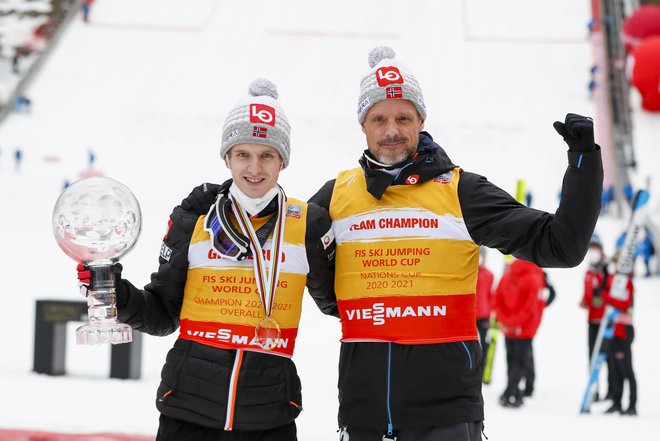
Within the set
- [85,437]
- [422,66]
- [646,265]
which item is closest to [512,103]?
[422,66]

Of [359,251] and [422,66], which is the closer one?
[359,251]

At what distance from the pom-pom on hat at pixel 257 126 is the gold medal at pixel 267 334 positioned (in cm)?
55

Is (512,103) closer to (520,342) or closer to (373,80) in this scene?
(520,342)

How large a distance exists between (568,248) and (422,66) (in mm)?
21898

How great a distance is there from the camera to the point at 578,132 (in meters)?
2.82

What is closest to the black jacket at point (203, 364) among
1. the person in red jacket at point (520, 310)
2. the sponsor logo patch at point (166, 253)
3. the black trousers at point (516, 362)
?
the sponsor logo patch at point (166, 253)

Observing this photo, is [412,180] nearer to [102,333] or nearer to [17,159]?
[102,333]

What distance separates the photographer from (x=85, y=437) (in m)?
5.58

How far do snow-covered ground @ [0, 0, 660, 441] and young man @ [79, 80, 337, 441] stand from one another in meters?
2.85

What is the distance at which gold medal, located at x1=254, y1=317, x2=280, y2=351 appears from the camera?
306cm

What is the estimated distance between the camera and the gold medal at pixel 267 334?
3.06 metres

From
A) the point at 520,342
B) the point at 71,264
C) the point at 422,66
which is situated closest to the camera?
the point at 520,342

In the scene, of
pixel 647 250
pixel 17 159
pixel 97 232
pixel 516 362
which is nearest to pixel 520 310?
pixel 516 362

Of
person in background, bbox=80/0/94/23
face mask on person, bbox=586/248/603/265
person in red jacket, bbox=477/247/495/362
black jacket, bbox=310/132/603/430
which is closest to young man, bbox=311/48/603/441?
black jacket, bbox=310/132/603/430
